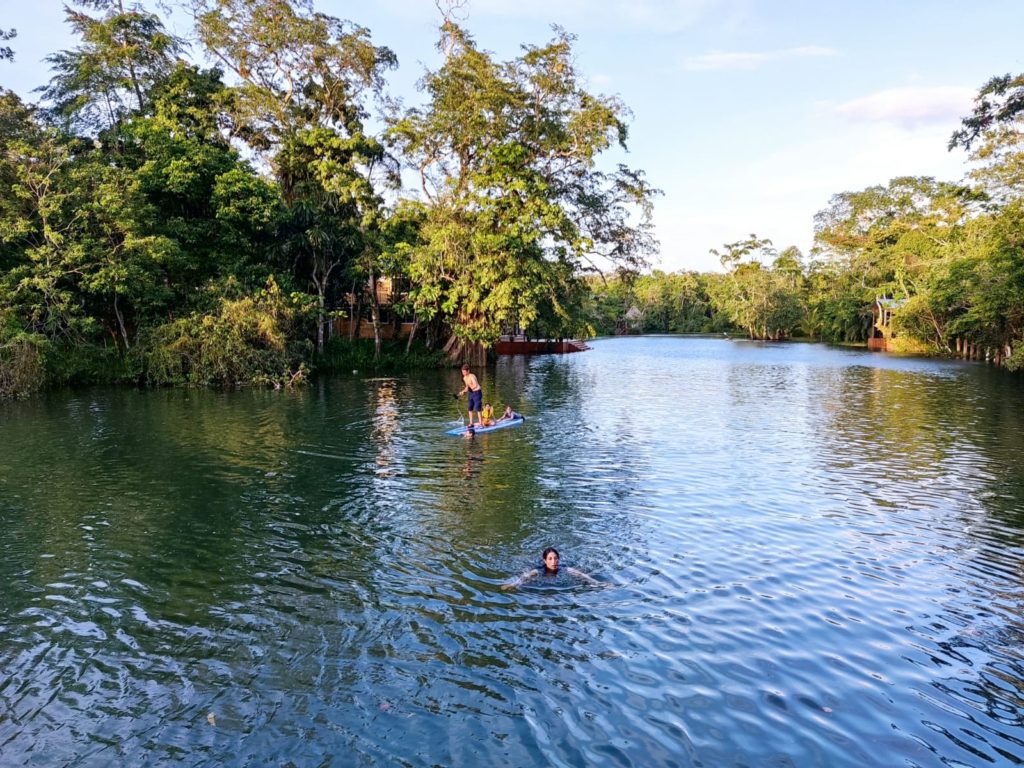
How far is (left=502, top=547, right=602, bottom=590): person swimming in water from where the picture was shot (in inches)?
360

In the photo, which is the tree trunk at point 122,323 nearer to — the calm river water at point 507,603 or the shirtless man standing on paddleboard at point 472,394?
the calm river water at point 507,603

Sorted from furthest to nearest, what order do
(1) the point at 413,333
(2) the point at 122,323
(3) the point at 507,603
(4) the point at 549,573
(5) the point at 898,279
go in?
(5) the point at 898,279 < (1) the point at 413,333 < (2) the point at 122,323 < (4) the point at 549,573 < (3) the point at 507,603

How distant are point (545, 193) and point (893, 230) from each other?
45997mm

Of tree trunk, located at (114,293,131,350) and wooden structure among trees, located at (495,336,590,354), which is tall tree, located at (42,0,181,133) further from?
wooden structure among trees, located at (495,336,590,354)

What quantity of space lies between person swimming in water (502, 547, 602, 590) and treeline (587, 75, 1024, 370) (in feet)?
102

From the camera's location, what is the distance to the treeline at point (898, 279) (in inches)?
1391

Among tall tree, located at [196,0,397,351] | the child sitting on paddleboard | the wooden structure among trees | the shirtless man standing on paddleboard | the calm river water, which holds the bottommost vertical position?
the calm river water

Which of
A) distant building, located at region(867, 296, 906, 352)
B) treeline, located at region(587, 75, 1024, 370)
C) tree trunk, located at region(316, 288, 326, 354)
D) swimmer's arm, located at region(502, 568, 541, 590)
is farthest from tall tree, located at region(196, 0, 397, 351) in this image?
distant building, located at region(867, 296, 906, 352)

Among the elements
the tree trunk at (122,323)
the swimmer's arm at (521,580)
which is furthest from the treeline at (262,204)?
the swimmer's arm at (521,580)

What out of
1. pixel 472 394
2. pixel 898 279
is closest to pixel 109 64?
pixel 472 394

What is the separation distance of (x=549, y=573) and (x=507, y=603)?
3.03ft

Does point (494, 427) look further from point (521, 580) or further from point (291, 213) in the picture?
point (291, 213)

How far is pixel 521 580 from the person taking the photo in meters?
9.18

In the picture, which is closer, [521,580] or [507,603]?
[507,603]
